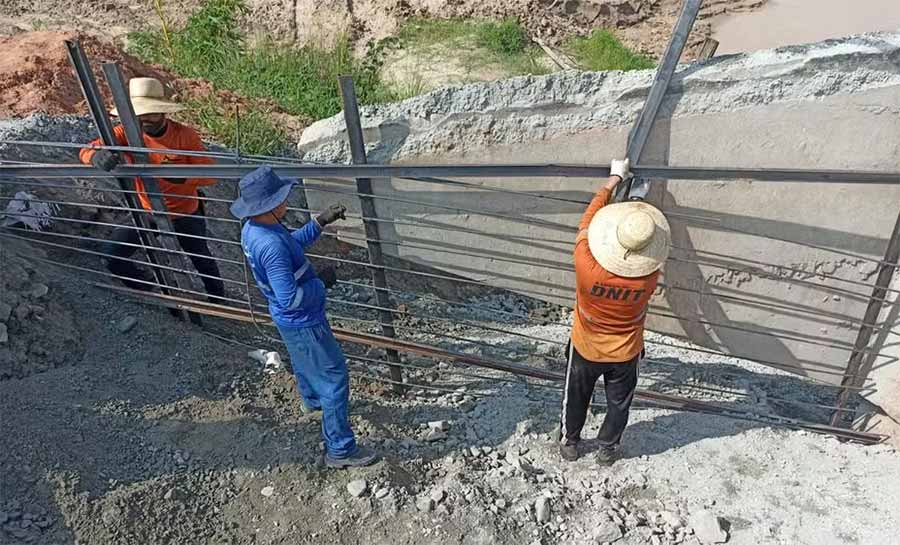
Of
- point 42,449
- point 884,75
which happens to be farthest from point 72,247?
point 884,75

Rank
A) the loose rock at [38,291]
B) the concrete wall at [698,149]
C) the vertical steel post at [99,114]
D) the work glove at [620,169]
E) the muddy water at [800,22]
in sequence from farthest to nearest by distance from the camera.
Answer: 1. the muddy water at [800,22]
2. the concrete wall at [698,149]
3. the loose rock at [38,291]
4. the work glove at [620,169]
5. the vertical steel post at [99,114]

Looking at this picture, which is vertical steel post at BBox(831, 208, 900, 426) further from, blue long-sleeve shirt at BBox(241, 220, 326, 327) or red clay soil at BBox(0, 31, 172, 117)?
red clay soil at BBox(0, 31, 172, 117)

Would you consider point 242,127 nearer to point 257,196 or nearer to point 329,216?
point 329,216

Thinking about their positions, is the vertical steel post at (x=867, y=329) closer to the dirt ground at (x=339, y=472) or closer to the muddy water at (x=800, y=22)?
the dirt ground at (x=339, y=472)

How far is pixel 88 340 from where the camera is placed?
3.92m

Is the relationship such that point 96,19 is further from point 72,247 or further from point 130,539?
point 130,539

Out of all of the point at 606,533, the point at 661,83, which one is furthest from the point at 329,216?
the point at 661,83

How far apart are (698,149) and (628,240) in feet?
5.65

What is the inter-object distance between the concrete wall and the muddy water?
6418mm

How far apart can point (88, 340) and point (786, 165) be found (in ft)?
15.0

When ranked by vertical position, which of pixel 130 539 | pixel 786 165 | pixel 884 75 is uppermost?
pixel 884 75

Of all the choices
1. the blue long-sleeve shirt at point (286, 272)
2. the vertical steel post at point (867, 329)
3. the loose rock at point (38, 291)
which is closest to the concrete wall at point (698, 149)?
the vertical steel post at point (867, 329)

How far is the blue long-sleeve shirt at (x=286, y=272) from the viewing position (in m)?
3.18

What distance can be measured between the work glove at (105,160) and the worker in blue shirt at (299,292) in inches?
33.8
